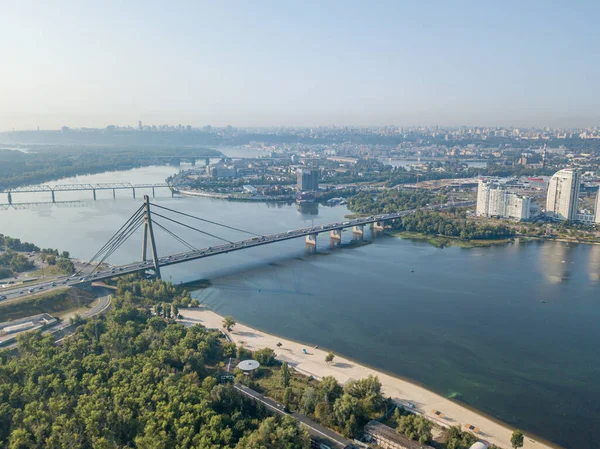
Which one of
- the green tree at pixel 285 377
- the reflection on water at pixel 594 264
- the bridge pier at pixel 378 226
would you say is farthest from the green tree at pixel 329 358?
the bridge pier at pixel 378 226

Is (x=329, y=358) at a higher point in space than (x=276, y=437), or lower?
lower

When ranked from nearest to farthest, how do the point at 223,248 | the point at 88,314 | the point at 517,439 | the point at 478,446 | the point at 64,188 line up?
the point at 478,446, the point at 517,439, the point at 88,314, the point at 223,248, the point at 64,188

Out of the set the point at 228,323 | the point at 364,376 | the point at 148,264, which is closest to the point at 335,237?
the point at 148,264

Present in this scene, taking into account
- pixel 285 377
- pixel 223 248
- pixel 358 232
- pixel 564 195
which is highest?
pixel 564 195

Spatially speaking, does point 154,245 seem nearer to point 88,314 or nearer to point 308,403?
point 88,314

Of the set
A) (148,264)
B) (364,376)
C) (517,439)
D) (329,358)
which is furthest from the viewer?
(148,264)

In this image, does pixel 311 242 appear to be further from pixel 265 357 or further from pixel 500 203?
pixel 500 203

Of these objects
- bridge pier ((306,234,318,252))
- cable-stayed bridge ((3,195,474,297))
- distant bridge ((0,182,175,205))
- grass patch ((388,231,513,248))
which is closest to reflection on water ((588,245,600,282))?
grass patch ((388,231,513,248))

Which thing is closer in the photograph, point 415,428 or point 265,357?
point 415,428
